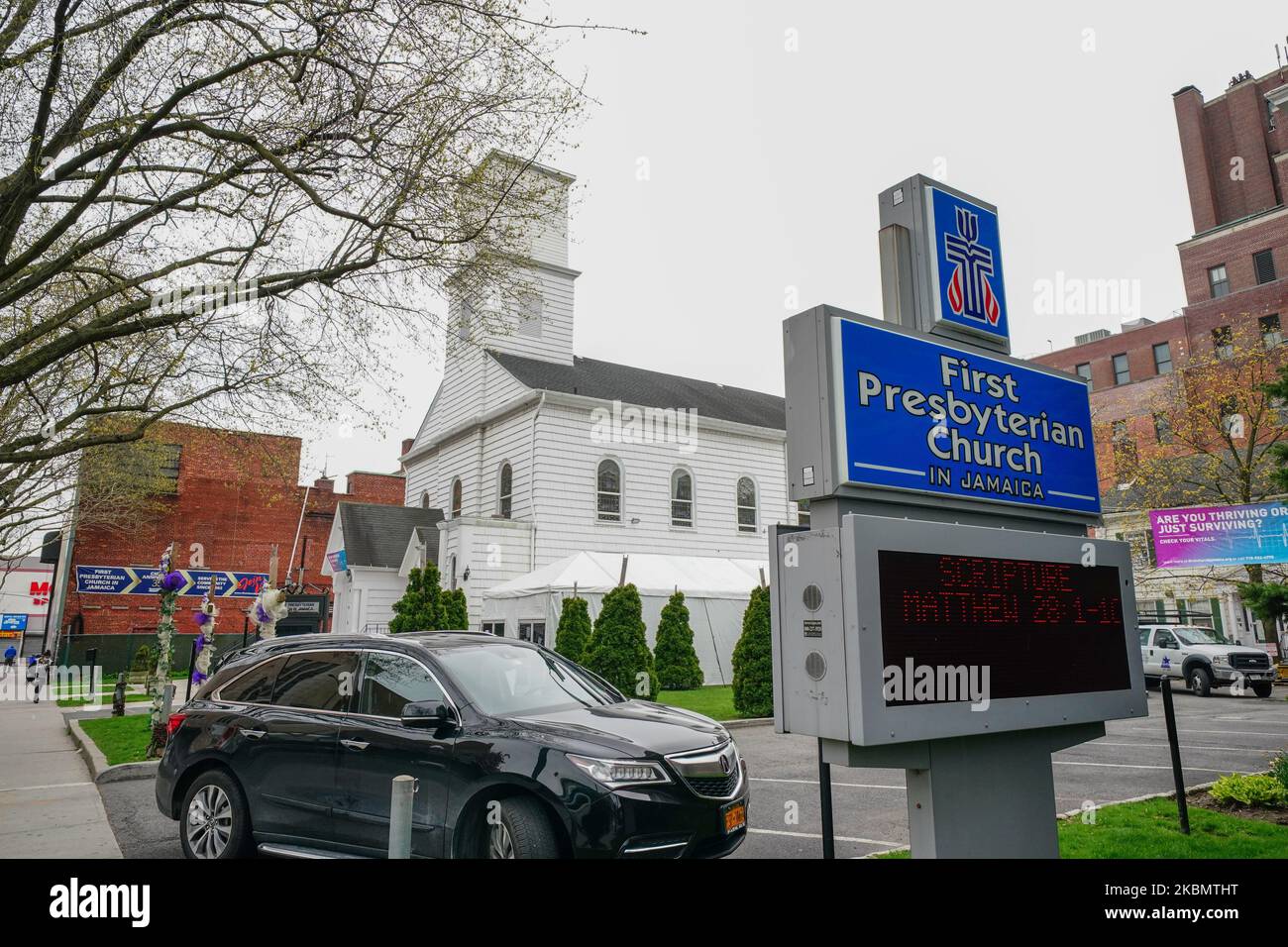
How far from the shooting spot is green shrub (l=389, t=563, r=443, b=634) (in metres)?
19.8

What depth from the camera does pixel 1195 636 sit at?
79.0 ft

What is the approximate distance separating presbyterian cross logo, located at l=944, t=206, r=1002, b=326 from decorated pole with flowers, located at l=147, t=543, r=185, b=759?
11833mm

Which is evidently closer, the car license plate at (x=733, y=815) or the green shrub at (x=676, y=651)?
the car license plate at (x=733, y=815)

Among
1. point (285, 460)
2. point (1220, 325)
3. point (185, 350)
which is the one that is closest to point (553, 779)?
point (185, 350)

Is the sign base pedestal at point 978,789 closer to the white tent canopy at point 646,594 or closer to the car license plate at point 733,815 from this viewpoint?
the car license plate at point 733,815

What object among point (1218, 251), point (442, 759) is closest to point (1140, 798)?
point (442, 759)

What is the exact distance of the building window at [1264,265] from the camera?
45500 mm

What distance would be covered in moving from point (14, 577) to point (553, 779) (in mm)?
74809

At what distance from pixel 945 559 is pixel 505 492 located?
79.4 feet

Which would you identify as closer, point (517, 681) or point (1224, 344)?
point (517, 681)

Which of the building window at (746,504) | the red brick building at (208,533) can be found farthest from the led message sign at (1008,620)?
the red brick building at (208,533)

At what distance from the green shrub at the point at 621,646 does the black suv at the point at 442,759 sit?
12362 millimetres

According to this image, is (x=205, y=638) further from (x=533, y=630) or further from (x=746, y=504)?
(x=746, y=504)

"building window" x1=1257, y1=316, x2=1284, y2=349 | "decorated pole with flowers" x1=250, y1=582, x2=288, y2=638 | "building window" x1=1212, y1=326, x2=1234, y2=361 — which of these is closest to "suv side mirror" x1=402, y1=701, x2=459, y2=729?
"decorated pole with flowers" x1=250, y1=582, x2=288, y2=638
